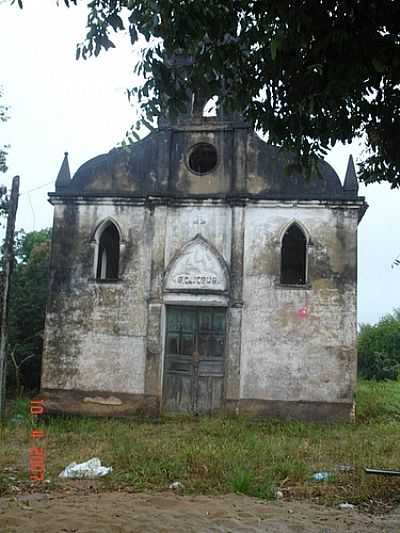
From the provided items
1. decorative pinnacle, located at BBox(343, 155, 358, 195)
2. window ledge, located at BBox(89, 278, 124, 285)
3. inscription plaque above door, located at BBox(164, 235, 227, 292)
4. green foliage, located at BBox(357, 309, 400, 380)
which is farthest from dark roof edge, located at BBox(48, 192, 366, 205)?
green foliage, located at BBox(357, 309, 400, 380)

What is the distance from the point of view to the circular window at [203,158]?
572 inches

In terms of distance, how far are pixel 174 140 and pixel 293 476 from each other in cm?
867

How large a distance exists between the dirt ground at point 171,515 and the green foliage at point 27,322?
11.2 m

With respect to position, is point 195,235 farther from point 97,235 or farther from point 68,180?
point 68,180

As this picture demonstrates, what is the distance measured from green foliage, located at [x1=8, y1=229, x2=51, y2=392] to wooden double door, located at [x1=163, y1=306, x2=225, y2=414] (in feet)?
18.7

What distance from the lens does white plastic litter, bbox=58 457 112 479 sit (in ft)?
26.8

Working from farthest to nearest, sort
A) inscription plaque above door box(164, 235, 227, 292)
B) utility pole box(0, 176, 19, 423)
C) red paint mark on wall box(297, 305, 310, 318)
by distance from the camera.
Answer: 1. inscription plaque above door box(164, 235, 227, 292)
2. red paint mark on wall box(297, 305, 310, 318)
3. utility pole box(0, 176, 19, 423)

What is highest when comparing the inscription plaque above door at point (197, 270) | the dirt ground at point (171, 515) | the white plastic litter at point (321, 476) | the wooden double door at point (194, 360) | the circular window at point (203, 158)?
the circular window at point (203, 158)

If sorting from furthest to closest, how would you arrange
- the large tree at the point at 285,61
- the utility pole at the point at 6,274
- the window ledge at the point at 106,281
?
the window ledge at the point at 106,281 < the utility pole at the point at 6,274 < the large tree at the point at 285,61

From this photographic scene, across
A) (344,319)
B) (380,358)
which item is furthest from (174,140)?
(380,358)

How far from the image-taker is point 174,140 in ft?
47.6

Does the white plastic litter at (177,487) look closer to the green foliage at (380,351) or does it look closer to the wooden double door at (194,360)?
the wooden double door at (194,360)

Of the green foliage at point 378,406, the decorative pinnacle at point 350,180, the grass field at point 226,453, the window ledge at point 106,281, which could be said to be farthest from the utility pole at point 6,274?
the green foliage at point 378,406
